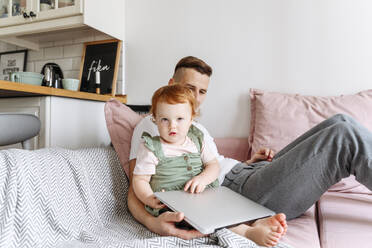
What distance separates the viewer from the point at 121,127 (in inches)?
45.9

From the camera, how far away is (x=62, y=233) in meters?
0.78

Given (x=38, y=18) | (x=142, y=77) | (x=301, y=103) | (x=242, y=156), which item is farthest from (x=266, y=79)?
(x=38, y=18)

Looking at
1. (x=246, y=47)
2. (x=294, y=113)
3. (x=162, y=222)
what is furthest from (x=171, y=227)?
(x=246, y=47)

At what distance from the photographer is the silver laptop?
67 cm

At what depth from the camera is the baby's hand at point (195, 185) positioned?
83 cm

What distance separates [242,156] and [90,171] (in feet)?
2.86

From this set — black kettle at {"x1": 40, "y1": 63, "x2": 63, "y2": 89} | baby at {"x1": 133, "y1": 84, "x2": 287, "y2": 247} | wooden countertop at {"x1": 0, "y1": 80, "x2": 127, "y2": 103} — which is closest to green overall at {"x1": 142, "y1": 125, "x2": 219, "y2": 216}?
baby at {"x1": 133, "y1": 84, "x2": 287, "y2": 247}

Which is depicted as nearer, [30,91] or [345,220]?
[345,220]

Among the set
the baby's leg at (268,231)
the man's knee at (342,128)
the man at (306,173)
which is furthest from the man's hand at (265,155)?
the baby's leg at (268,231)

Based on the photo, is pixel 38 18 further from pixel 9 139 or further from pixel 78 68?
pixel 9 139

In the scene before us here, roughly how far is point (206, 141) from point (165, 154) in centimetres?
20

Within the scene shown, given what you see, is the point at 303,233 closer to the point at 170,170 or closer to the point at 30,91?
the point at 170,170

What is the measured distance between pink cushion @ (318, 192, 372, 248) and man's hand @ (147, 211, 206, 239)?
376mm

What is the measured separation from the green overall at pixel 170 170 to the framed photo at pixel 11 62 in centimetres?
190
